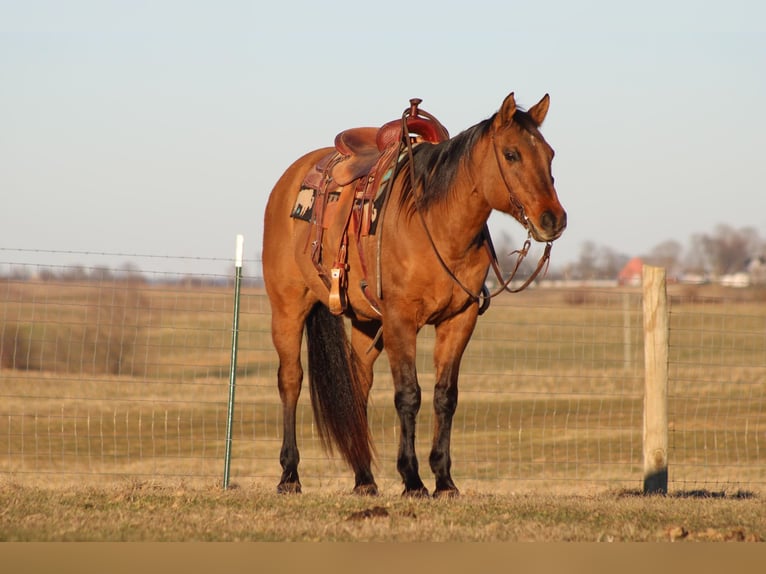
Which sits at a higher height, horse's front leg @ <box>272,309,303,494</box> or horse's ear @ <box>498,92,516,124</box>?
horse's ear @ <box>498,92,516,124</box>

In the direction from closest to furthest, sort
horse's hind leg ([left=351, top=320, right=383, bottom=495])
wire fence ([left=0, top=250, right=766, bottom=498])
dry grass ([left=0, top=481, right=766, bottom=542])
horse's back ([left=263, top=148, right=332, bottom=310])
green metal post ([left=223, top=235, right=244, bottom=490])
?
dry grass ([left=0, top=481, right=766, bottom=542]) < horse's hind leg ([left=351, top=320, right=383, bottom=495]) < horse's back ([left=263, top=148, right=332, bottom=310]) < green metal post ([left=223, top=235, right=244, bottom=490]) < wire fence ([left=0, top=250, right=766, bottom=498])

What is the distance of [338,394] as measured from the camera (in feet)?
26.1

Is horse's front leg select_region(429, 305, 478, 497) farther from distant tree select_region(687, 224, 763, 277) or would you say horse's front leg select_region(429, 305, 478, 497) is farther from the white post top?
distant tree select_region(687, 224, 763, 277)

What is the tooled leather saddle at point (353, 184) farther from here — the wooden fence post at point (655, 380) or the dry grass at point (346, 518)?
the wooden fence post at point (655, 380)

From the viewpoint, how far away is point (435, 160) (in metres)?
7.12

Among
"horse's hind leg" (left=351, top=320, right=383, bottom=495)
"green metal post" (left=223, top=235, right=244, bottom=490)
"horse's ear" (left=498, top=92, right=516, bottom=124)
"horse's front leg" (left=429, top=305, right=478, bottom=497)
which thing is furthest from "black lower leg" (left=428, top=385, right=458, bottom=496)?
"green metal post" (left=223, top=235, right=244, bottom=490)

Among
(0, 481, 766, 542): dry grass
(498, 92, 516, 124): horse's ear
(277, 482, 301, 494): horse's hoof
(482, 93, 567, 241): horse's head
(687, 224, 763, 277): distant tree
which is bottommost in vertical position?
Result: (277, 482, 301, 494): horse's hoof

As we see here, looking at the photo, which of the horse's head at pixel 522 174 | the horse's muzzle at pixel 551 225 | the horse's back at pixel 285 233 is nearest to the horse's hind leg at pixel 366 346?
the horse's back at pixel 285 233

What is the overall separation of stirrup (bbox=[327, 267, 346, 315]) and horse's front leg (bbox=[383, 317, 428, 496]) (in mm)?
690

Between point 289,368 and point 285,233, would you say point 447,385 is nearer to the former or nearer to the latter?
point 289,368

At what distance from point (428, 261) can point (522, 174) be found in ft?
2.73

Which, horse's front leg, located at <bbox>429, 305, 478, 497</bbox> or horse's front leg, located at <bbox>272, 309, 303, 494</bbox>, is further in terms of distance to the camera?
horse's front leg, located at <bbox>272, 309, 303, 494</bbox>

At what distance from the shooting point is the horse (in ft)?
21.4

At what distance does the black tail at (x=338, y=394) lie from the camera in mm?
7824
